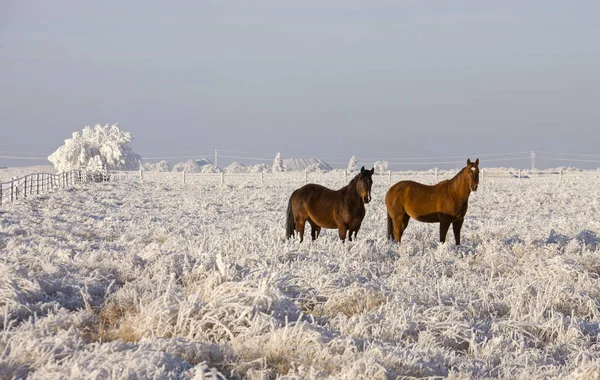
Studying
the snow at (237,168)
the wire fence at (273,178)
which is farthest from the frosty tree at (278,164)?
the wire fence at (273,178)

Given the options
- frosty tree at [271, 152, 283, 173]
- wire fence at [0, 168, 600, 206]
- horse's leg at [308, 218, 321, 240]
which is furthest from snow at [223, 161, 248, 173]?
horse's leg at [308, 218, 321, 240]

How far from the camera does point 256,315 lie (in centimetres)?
615

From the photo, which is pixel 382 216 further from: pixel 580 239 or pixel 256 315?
pixel 256 315

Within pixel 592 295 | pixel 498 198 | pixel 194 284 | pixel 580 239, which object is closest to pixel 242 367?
pixel 194 284

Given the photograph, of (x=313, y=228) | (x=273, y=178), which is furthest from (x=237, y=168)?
(x=313, y=228)

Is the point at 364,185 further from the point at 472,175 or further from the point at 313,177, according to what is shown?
the point at 313,177

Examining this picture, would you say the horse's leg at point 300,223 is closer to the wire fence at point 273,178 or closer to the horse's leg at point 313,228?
the horse's leg at point 313,228

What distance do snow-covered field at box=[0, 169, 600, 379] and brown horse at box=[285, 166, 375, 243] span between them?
113 cm

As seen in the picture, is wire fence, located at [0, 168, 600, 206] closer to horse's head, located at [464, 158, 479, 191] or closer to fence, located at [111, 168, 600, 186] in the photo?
fence, located at [111, 168, 600, 186]

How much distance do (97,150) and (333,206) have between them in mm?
65940

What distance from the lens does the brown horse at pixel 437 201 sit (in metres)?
12.9

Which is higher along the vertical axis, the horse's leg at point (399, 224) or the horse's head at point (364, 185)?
the horse's head at point (364, 185)

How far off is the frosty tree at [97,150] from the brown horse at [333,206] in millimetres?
61145

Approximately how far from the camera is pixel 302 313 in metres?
6.34
